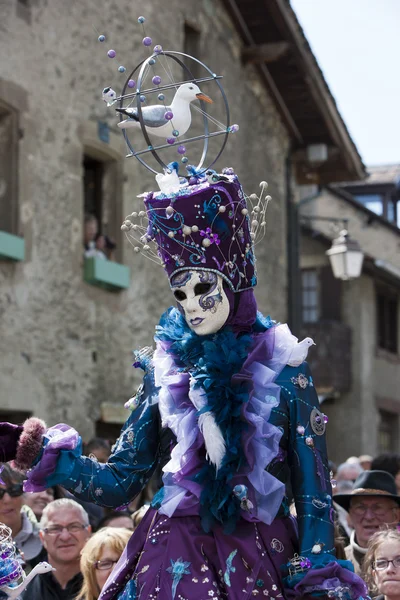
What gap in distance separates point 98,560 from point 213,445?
1.90 m

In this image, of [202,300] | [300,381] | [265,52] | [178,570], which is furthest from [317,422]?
[265,52]

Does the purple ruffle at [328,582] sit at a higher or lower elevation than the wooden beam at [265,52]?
lower

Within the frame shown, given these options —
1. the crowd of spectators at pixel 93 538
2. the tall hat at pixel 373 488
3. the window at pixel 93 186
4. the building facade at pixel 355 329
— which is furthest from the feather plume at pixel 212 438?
the building facade at pixel 355 329

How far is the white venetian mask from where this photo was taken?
4469mm

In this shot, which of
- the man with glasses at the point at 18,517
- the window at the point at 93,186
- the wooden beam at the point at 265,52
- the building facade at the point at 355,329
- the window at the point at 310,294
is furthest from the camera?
the window at the point at 310,294

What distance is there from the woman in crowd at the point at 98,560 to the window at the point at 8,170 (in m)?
5.93

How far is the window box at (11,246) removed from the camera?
11156 millimetres

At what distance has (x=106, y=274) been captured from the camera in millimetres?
12914

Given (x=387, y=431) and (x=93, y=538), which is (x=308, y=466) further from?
(x=387, y=431)

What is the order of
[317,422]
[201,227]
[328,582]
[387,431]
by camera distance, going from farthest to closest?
[387,431]
[201,227]
[317,422]
[328,582]

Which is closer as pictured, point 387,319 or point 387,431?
point 387,431

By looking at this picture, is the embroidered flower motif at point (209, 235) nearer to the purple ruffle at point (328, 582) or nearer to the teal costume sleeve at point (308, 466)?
the teal costume sleeve at point (308, 466)

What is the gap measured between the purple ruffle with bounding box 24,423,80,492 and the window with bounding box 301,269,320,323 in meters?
21.2

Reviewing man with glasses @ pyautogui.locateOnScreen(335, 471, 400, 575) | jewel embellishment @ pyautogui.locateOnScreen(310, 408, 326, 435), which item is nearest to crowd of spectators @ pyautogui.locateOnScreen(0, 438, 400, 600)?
man with glasses @ pyautogui.locateOnScreen(335, 471, 400, 575)
